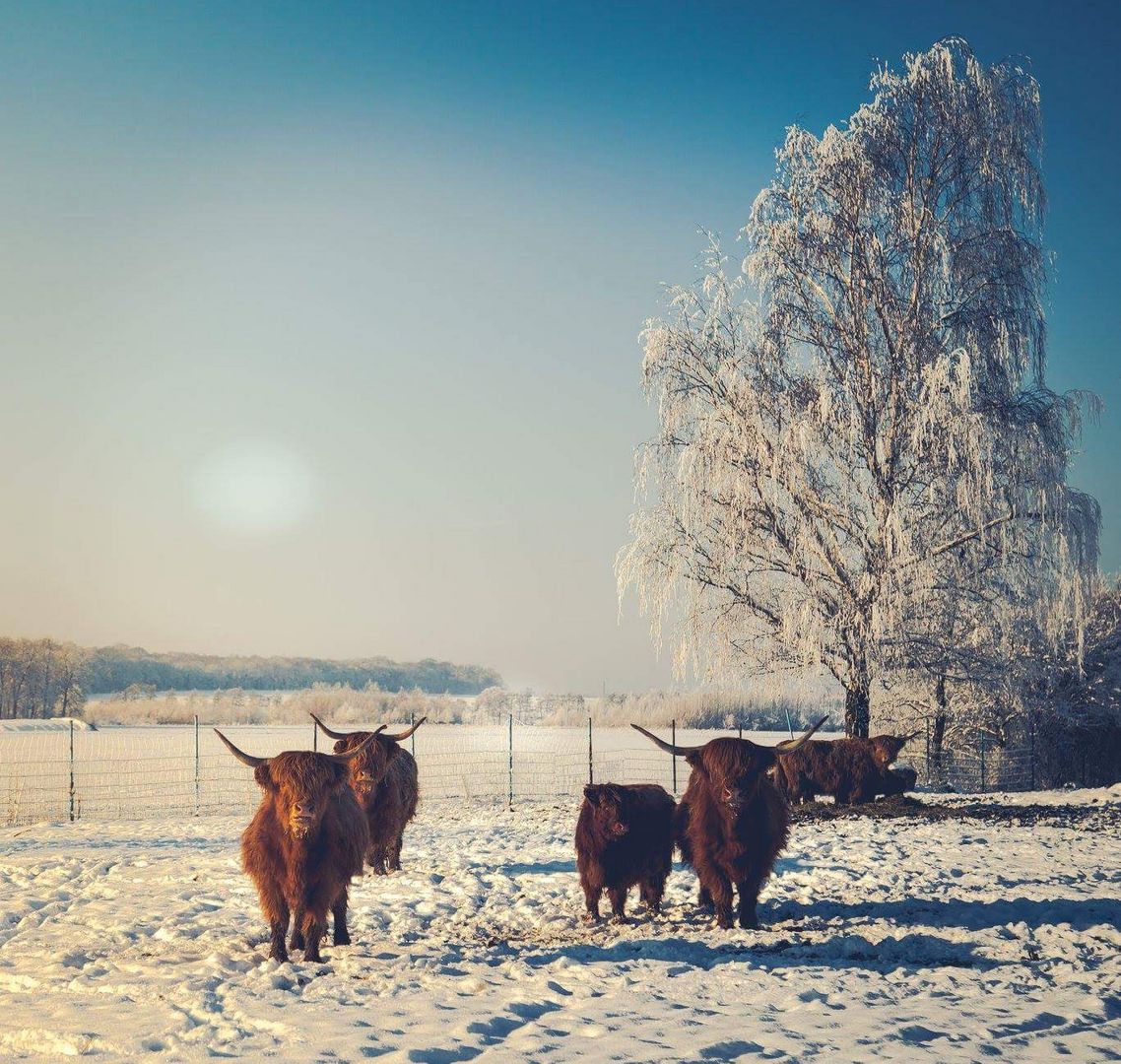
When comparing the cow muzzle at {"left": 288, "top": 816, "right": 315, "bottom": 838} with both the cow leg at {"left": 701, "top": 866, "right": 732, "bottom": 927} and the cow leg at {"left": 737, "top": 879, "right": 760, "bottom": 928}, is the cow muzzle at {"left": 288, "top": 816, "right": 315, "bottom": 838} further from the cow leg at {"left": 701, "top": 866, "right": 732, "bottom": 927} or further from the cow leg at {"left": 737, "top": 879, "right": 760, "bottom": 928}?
the cow leg at {"left": 737, "top": 879, "right": 760, "bottom": 928}

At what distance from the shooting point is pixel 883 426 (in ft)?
54.4

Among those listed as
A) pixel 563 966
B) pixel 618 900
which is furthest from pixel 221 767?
pixel 563 966

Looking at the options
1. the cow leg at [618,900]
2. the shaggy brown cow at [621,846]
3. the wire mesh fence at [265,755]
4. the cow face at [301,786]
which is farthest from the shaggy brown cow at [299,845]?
the wire mesh fence at [265,755]

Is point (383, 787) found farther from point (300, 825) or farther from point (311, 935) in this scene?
point (300, 825)

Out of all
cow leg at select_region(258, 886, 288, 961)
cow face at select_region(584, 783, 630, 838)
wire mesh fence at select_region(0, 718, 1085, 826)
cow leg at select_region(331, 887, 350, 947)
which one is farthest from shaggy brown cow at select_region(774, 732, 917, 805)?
cow leg at select_region(258, 886, 288, 961)

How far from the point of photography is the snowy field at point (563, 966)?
4766 millimetres

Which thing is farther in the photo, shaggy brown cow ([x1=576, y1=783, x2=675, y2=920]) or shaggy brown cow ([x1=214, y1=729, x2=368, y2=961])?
shaggy brown cow ([x1=576, y1=783, x2=675, y2=920])

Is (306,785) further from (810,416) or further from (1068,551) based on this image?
(1068,551)

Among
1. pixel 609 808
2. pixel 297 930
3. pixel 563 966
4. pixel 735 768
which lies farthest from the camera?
pixel 609 808

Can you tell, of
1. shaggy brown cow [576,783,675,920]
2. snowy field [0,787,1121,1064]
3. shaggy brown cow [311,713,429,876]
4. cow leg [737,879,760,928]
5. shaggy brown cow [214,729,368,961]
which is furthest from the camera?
shaggy brown cow [311,713,429,876]

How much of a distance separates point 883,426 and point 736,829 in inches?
417

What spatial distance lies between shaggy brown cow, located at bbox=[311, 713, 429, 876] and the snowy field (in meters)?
0.29

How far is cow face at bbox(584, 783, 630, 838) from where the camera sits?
306 inches

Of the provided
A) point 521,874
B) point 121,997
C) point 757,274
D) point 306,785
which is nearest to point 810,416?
point 757,274
